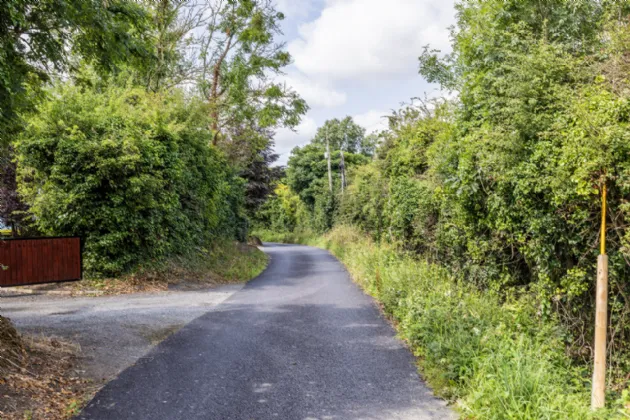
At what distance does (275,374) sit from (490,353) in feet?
8.36

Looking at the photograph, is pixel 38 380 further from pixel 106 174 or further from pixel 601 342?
pixel 106 174

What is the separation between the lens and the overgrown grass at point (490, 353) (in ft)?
13.3

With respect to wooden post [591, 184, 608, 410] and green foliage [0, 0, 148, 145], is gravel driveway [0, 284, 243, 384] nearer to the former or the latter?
green foliage [0, 0, 148, 145]

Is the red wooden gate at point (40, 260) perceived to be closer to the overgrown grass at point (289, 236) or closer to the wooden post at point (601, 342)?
the wooden post at point (601, 342)

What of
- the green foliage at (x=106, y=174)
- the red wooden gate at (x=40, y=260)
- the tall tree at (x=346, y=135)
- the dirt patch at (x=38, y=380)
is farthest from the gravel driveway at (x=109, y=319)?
the tall tree at (x=346, y=135)

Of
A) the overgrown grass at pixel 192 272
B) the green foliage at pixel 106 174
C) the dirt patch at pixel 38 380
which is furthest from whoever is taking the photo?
the overgrown grass at pixel 192 272

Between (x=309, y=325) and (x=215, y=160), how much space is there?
35.9 ft

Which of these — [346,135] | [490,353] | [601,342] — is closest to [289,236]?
[346,135]

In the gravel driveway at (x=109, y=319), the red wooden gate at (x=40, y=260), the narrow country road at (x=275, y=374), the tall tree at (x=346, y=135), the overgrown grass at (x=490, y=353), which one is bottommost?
the narrow country road at (x=275, y=374)

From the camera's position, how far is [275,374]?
5617 mm

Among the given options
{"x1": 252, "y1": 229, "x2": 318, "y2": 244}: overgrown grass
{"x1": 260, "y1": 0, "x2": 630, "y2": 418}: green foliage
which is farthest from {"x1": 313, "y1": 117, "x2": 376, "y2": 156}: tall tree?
{"x1": 260, "y1": 0, "x2": 630, "y2": 418}: green foliage

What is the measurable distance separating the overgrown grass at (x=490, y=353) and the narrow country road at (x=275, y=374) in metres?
0.30

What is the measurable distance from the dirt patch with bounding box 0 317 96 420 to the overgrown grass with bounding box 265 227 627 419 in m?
3.92

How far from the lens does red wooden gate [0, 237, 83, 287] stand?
448 inches
